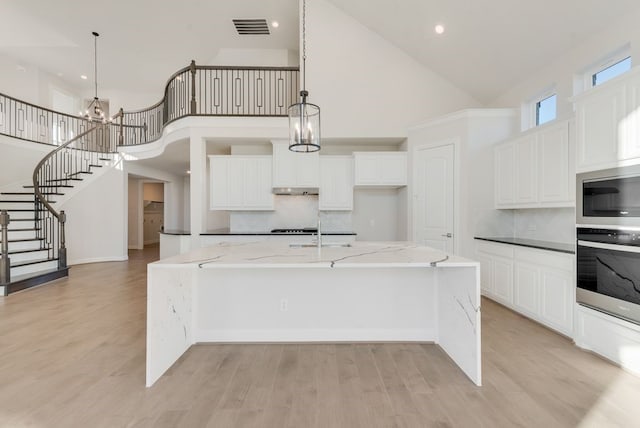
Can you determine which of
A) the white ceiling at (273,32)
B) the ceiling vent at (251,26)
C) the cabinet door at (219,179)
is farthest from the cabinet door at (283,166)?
the ceiling vent at (251,26)

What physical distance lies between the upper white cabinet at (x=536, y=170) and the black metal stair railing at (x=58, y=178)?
789 centimetres

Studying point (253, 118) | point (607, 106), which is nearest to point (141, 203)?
point (253, 118)

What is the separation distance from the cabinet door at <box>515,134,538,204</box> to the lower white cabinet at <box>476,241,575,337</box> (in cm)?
70

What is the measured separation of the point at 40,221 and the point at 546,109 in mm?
9456

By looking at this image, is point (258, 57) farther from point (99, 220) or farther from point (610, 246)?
point (610, 246)

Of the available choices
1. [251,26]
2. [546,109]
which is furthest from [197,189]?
[546,109]

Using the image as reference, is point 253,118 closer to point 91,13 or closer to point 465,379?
point 91,13

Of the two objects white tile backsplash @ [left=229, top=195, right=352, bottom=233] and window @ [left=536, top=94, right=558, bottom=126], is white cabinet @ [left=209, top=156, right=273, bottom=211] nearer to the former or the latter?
white tile backsplash @ [left=229, top=195, right=352, bottom=233]

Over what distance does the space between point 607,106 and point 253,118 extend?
4.81 meters

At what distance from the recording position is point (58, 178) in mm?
7742

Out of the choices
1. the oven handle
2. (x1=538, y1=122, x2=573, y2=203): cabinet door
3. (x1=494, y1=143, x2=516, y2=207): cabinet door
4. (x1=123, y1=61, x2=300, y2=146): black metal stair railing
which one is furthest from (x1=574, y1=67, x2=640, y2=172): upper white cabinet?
(x1=123, y1=61, x2=300, y2=146): black metal stair railing

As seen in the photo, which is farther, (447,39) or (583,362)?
(447,39)

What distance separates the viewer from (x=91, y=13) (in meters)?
6.17

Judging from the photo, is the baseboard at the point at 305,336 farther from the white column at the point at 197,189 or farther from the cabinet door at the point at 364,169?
the cabinet door at the point at 364,169
